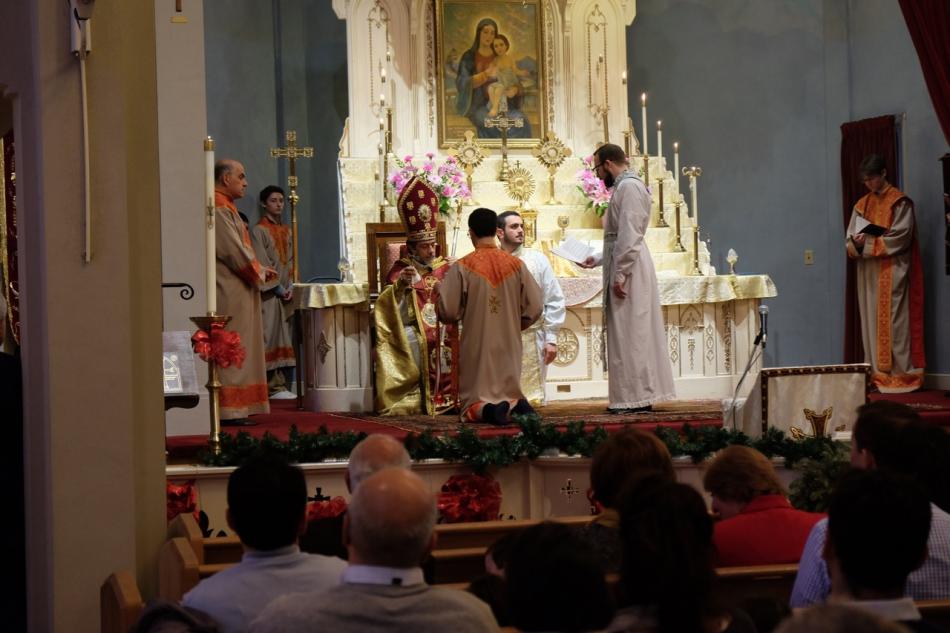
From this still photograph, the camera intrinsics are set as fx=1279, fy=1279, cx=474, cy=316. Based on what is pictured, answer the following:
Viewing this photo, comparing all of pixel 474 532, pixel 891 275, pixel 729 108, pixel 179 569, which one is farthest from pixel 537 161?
pixel 179 569

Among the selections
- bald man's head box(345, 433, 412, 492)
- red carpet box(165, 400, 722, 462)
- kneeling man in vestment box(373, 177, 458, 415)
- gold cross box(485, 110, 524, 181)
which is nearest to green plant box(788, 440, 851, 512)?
red carpet box(165, 400, 722, 462)

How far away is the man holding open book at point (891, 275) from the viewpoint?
11.8 meters

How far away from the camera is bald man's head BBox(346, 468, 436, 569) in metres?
2.60

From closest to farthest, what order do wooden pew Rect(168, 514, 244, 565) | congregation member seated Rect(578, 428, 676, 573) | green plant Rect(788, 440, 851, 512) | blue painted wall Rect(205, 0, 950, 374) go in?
congregation member seated Rect(578, 428, 676, 573) < wooden pew Rect(168, 514, 244, 565) < green plant Rect(788, 440, 851, 512) < blue painted wall Rect(205, 0, 950, 374)

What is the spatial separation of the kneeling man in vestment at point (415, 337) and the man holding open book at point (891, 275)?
4392 mm

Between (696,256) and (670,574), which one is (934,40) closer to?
(696,256)

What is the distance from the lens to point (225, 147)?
44.9 ft

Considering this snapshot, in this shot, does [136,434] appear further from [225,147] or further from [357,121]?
[225,147]

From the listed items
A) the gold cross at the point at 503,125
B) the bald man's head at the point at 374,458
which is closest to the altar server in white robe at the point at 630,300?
the gold cross at the point at 503,125

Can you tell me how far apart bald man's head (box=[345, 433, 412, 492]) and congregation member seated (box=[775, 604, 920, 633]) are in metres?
1.90

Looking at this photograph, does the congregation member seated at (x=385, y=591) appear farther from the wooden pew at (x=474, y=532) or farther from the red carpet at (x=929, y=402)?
the red carpet at (x=929, y=402)

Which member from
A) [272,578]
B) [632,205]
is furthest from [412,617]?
[632,205]

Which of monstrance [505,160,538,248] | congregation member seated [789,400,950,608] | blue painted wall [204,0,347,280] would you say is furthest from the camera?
blue painted wall [204,0,347,280]

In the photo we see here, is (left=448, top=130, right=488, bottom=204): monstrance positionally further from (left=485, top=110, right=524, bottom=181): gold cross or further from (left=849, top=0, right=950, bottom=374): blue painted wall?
(left=849, top=0, right=950, bottom=374): blue painted wall
